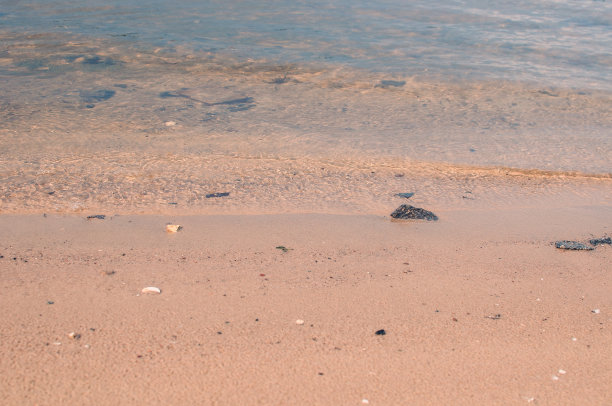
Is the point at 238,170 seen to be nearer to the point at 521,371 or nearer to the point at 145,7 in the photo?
the point at 521,371

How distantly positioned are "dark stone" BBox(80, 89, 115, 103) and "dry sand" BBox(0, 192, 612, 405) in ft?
11.7

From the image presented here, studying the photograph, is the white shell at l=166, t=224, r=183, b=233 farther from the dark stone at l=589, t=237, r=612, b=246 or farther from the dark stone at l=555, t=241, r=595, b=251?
the dark stone at l=589, t=237, r=612, b=246

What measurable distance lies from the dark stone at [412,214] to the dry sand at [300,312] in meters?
0.11

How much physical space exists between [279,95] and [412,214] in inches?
152

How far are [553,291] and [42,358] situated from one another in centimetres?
249

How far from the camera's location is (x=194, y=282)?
2.88m

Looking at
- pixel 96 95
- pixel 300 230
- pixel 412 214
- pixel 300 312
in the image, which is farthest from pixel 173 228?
pixel 96 95

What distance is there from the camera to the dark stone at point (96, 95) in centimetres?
688

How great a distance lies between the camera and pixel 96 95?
7.05 meters

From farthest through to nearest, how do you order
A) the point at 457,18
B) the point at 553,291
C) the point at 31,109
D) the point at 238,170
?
the point at 457,18 < the point at 31,109 < the point at 238,170 < the point at 553,291

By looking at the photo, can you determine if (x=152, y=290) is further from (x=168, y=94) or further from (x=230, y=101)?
(x=168, y=94)

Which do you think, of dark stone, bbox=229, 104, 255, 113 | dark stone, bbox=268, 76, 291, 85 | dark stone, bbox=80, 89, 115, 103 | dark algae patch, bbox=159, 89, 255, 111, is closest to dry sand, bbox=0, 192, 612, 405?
dark stone, bbox=229, 104, 255, 113

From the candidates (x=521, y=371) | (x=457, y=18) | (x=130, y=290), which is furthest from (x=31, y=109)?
(x=457, y=18)

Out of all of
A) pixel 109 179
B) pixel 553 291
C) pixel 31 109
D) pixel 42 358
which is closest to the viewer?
pixel 42 358
